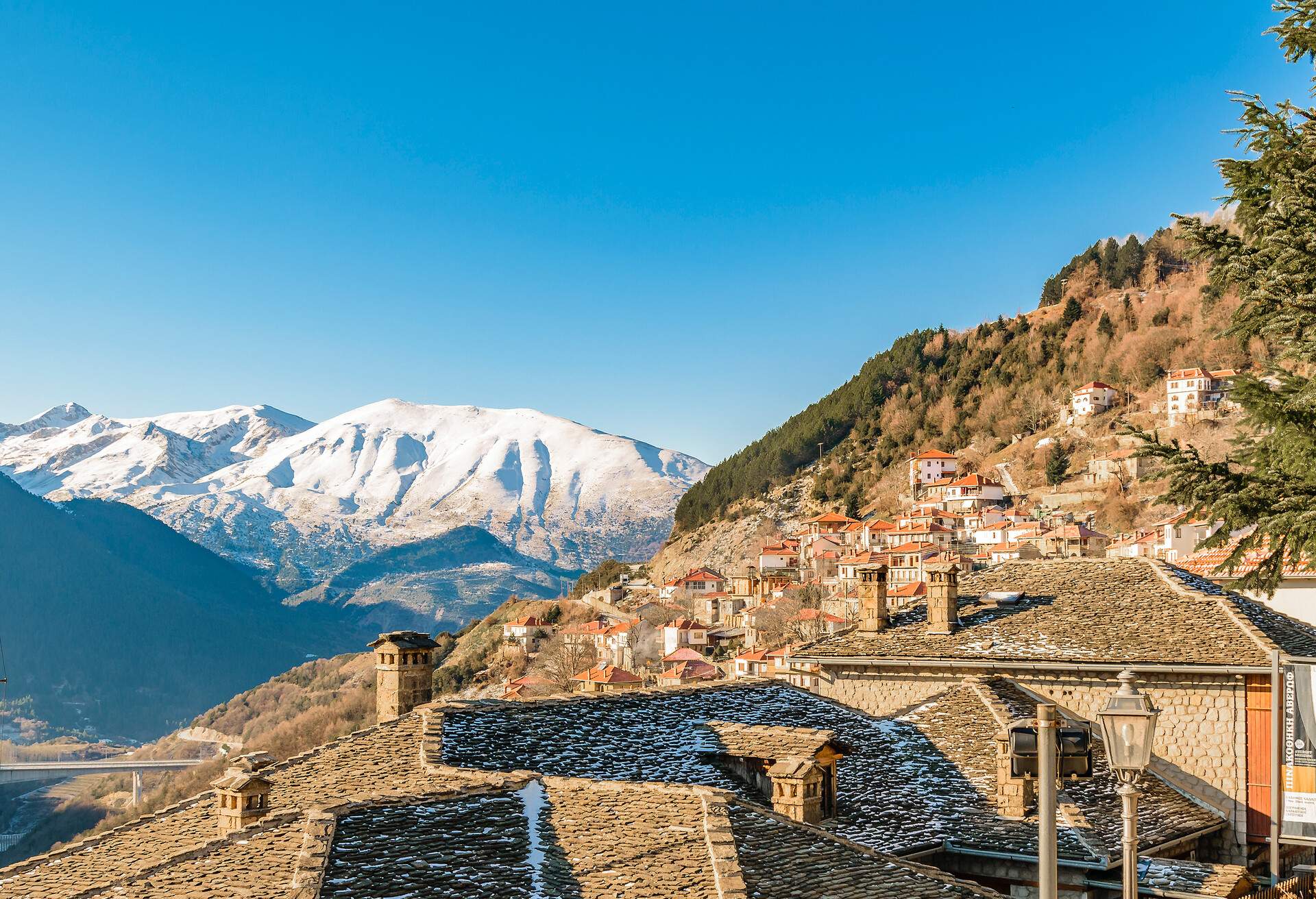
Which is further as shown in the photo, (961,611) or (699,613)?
(699,613)

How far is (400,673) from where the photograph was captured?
58.9ft

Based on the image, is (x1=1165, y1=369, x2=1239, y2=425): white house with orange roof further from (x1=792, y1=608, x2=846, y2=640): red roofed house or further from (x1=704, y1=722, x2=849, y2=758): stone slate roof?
(x1=704, y1=722, x2=849, y2=758): stone slate roof

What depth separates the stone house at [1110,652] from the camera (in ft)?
53.7

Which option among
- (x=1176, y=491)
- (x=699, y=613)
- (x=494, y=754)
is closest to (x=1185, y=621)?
(x=1176, y=491)

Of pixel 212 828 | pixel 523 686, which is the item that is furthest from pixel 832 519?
pixel 212 828

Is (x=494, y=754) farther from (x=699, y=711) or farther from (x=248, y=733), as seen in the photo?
(x=248, y=733)

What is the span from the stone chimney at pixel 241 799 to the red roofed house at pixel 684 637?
2684 inches

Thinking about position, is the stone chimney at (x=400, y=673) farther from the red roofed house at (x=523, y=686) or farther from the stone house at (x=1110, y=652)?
the red roofed house at (x=523, y=686)

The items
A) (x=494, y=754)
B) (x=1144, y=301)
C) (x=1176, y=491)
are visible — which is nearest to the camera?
(x=1176, y=491)

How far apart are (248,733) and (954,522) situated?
78.1m

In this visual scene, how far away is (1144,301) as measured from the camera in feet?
431

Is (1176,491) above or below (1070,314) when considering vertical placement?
below

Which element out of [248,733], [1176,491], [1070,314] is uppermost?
[1070,314]

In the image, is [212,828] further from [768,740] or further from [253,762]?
[768,740]
